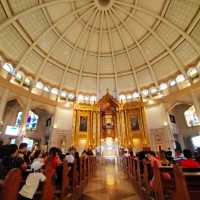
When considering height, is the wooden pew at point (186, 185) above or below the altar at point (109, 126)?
below

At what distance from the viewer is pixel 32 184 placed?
224cm

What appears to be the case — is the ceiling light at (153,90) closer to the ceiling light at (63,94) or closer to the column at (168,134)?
the column at (168,134)

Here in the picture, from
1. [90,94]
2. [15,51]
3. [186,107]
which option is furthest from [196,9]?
[15,51]

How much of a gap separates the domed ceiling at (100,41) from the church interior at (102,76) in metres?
0.09

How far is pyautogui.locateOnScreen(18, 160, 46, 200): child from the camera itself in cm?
214

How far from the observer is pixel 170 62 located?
14.8m

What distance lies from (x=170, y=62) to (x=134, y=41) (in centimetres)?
476

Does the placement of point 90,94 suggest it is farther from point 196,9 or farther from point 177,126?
point 196,9

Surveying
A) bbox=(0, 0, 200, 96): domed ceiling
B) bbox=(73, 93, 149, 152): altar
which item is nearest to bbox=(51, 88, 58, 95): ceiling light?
bbox=(0, 0, 200, 96): domed ceiling

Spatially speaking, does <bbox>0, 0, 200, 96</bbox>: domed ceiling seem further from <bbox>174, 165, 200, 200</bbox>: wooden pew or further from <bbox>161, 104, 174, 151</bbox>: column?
<bbox>174, 165, 200, 200</bbox>: wooden pew

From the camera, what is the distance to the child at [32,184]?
2.14 metres

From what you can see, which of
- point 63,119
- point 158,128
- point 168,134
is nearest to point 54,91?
point 63,119

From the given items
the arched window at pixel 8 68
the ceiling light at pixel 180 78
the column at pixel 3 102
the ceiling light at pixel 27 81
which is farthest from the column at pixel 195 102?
the arched window at pixel 8 68

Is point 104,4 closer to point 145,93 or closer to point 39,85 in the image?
point 145,93
